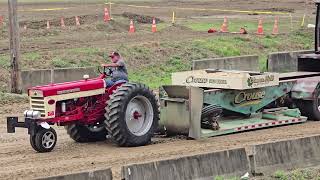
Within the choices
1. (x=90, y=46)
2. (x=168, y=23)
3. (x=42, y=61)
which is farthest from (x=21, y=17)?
(x=42, y=61)

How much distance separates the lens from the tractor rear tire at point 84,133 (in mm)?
13531

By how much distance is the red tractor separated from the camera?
12.3m

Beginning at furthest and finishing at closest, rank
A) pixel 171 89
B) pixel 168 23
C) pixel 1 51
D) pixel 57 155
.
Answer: pixel 168 23 → pixel 1 51 → pixel 171 89 → pixel 57 155

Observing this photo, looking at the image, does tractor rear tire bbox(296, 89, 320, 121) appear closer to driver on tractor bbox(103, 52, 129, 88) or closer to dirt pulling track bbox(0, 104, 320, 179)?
dirt pulling track bbox(0, 104, 320, 179)

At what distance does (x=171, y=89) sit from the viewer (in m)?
14.1

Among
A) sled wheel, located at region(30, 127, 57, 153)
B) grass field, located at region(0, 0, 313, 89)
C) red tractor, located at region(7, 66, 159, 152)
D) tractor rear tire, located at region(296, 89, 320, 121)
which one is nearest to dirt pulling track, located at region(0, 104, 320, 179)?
sled wheel, located at region(30, 127, 57, 153)

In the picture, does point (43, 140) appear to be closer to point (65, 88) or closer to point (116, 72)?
point (65, 88)

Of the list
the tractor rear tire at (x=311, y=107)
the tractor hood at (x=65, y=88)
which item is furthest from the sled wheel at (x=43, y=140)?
the tractor rear tire at (x=311, y=107)

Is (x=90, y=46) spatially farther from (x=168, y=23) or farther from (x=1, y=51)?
(x=168, y=23)

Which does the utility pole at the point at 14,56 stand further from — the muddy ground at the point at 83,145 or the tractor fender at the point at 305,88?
the tractor fender at the point at 305,88

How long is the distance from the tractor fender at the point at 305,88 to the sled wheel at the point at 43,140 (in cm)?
552

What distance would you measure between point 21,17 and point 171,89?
24.8 m

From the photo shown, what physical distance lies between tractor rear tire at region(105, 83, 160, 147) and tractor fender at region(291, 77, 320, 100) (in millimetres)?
3628

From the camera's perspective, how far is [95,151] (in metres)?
12.8
